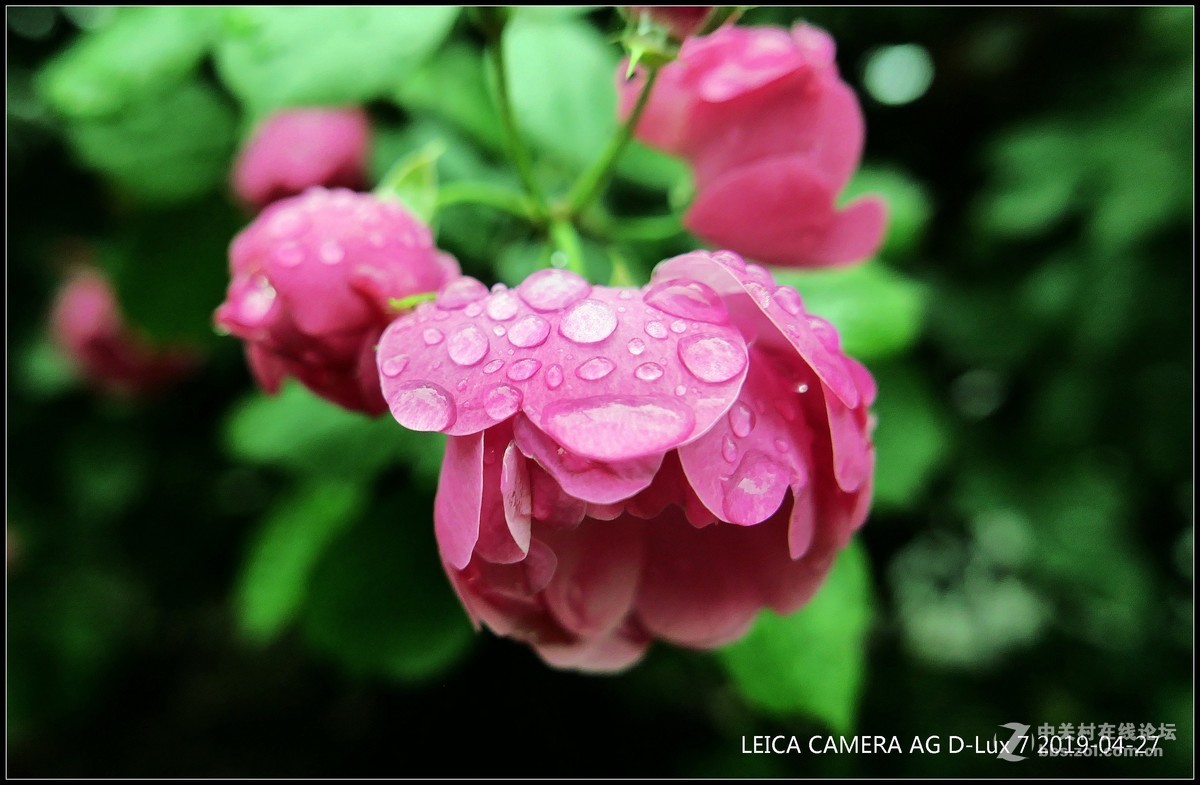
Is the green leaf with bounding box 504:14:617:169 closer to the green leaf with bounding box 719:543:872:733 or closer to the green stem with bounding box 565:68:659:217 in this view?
the green stem with bounding box 565:68:659:217

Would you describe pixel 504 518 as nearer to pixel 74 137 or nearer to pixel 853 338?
pixel 853 338

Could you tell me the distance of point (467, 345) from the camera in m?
0.40

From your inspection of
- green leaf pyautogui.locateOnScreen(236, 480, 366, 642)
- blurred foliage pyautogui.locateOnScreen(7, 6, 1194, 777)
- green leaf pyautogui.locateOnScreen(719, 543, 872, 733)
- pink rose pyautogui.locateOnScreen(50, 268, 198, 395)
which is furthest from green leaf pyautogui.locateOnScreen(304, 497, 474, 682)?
pink rose pyautogui.locateOnScreen(50, 268, 198, 395)

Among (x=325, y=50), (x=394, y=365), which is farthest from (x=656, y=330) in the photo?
(x=325, y=50)

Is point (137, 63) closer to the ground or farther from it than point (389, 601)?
farther from it

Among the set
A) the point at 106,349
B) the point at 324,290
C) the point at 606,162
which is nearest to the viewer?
the point at 324,290

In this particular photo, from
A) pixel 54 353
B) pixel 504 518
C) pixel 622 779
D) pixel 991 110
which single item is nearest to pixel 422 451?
pixel 504 518

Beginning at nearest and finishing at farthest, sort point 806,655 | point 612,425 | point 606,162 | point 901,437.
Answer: point 612,425 → point 606,162 → point 806,655 → point 901,437

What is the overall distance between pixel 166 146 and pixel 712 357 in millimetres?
798

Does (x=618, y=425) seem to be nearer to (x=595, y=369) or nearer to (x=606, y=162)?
(x=595, y=369)

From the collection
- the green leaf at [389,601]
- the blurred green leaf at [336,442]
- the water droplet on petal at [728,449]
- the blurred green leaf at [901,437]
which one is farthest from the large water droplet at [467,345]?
the blurred green leaf at [901,437]

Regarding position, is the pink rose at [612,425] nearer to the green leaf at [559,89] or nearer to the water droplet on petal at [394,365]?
the water droplet on petal at [394,365]

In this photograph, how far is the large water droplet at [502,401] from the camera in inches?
14.8

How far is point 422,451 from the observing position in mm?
771
